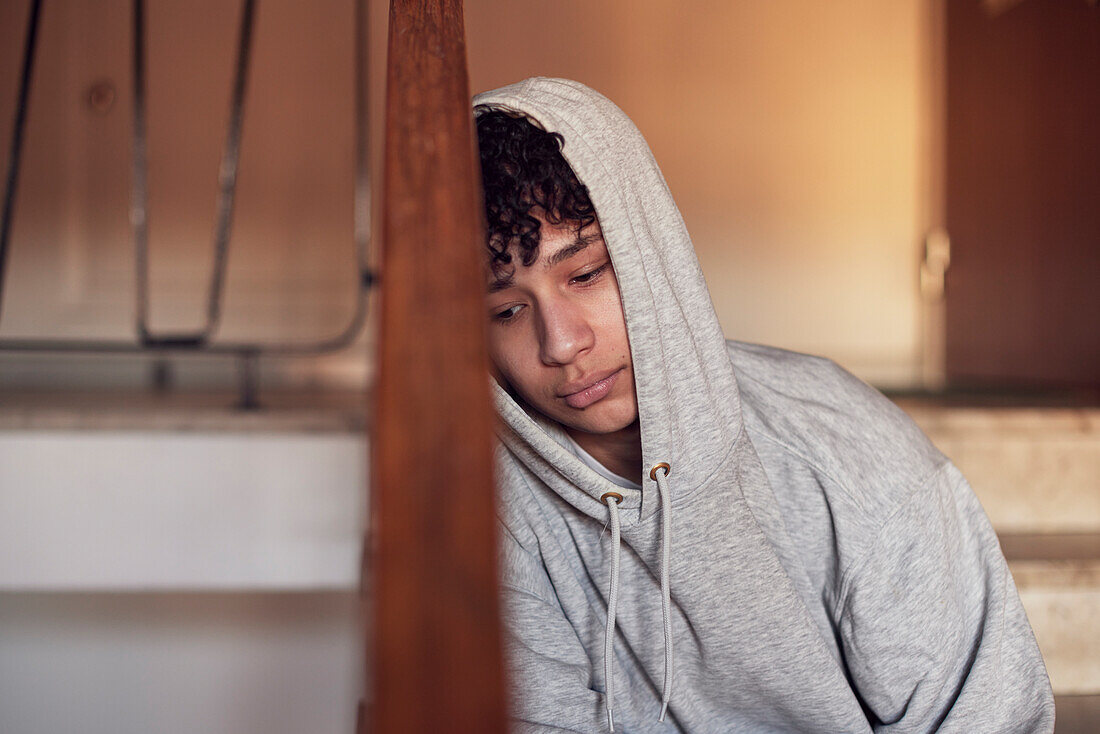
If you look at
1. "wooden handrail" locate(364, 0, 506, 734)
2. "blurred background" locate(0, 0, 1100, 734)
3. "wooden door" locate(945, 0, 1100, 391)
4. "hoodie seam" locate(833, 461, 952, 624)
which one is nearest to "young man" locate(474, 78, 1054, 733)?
"hoodie seam" locate(833, 461, 952, 624)

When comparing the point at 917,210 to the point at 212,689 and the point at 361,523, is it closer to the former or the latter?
the point at 361,523

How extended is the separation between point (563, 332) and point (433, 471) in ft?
1.45

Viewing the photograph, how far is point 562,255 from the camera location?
0.75 m

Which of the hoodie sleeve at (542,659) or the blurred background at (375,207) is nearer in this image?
the hoodie sleeve at (542,659)

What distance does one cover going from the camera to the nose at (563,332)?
0.74 metres

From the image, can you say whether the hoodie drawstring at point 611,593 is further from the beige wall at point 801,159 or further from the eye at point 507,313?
the beige wall at point 801,159

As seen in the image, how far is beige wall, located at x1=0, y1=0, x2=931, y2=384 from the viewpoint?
257 cm

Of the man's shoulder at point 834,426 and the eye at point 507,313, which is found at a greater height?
the eye at point 507,313

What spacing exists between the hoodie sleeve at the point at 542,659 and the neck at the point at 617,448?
0.13 m

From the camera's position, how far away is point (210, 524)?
4.38ft

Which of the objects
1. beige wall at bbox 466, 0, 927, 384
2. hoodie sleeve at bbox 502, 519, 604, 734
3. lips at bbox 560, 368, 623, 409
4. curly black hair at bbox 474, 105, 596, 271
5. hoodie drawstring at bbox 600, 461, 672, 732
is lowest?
hoodie sleeve at bbox 502, 519, 604, 734

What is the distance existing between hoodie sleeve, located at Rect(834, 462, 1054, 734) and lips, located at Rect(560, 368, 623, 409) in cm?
29

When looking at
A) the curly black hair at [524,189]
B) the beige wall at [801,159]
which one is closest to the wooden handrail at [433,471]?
the curly black hair at [524,189]

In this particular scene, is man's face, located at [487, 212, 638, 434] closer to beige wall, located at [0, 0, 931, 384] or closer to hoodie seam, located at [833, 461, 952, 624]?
hoodie seam, located at [833, 461, 952, 624]
